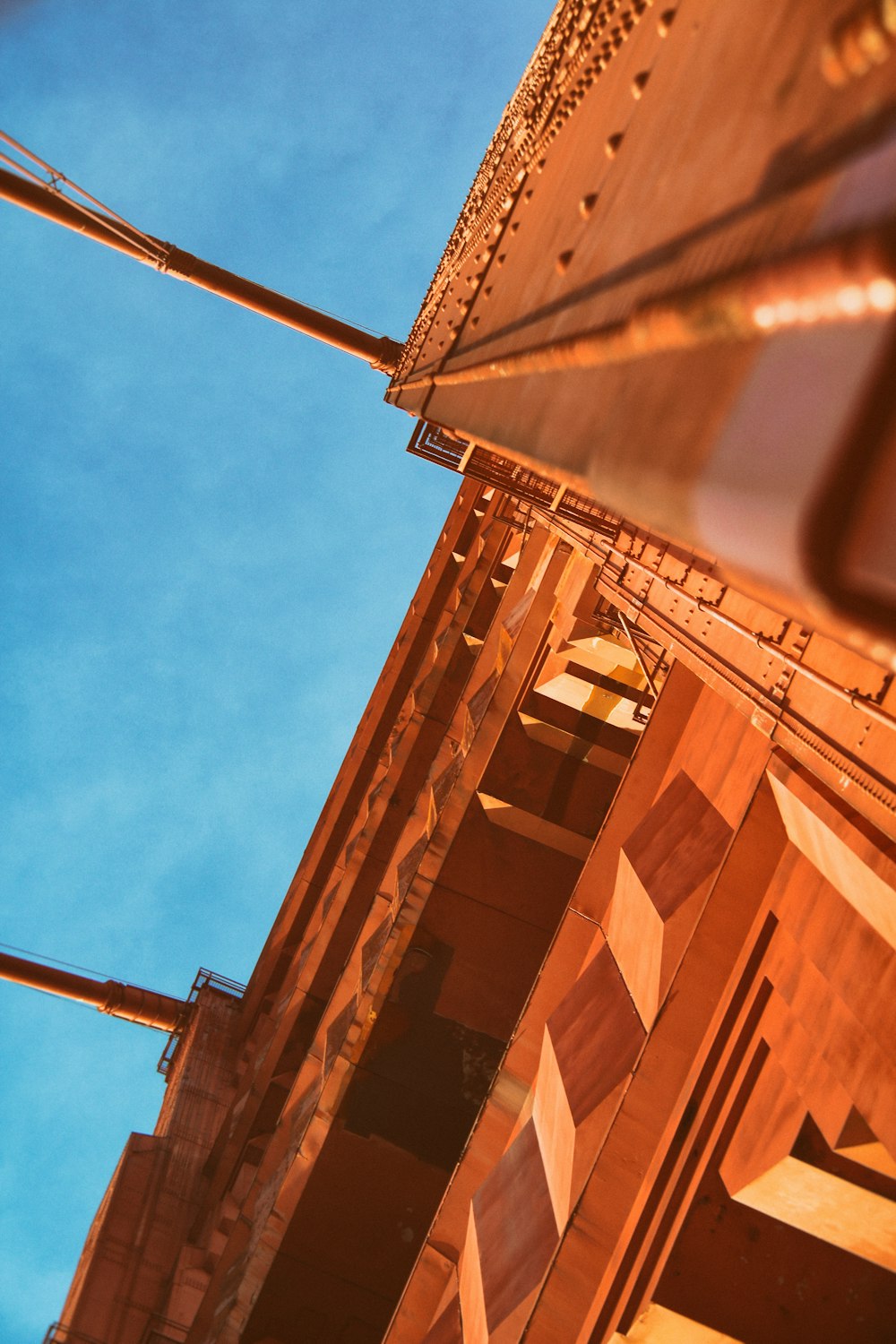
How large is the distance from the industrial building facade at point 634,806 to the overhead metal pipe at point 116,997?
1149 centimetres

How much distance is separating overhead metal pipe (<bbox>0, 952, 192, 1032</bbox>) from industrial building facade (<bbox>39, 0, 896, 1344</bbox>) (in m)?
11.5

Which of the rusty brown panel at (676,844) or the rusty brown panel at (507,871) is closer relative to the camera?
the rusty brown panel at (676,844)

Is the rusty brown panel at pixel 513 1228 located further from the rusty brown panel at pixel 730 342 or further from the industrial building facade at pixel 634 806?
the rusty brown panel at pixel 730 342

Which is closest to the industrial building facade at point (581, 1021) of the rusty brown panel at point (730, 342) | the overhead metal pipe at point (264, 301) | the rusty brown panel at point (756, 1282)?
the rusty brown panel at point (756, 1282)

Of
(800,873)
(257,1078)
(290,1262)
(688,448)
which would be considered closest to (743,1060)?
(800,873)

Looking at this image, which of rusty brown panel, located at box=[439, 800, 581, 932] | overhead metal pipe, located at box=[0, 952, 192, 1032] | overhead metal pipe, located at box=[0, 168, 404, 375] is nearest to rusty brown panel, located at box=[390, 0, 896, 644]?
rusty brown panel, located at box=[439, 800, 581, 932]

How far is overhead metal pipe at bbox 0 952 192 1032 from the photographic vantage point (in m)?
30.3

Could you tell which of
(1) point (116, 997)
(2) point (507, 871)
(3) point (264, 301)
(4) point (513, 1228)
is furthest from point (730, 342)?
(1) point (116, 997)

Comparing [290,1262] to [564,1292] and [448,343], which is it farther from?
[448,343]

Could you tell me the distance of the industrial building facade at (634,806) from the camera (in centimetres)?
142

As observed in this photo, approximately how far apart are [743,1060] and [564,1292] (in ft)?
6.26

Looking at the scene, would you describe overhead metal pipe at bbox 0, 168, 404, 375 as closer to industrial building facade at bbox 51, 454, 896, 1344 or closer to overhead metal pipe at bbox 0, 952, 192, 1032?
industrial building facade at bbox 51, 454, 896, 1344

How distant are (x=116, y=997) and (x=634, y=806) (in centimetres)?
2663

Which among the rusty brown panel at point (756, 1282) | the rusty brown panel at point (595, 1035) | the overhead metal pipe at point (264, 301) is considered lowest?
the rusty brown panel at point (756, 1282)
